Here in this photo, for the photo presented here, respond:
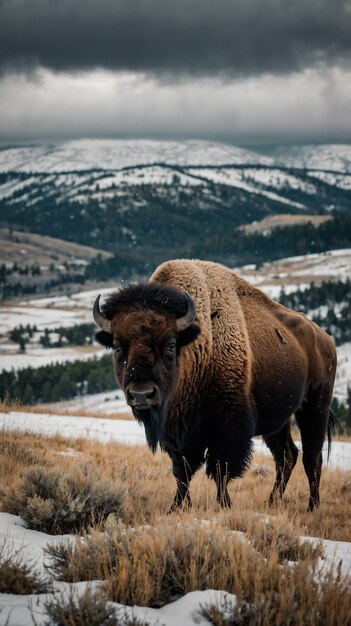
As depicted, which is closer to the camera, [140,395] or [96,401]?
[140,395]

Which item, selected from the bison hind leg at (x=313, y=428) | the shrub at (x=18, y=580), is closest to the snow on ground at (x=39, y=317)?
the bison hind leg at (x=313, y=428)

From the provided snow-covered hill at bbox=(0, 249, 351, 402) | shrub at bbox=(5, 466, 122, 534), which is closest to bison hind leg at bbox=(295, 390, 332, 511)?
shrub at bbox=(5, 466, 122, 534)

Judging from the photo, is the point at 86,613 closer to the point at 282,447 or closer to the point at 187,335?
the point at 187,335

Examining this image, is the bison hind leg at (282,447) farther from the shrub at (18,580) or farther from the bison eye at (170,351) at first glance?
the shrub at (18,580)

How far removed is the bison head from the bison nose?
0.05 ft

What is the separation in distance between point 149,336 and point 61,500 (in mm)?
2035

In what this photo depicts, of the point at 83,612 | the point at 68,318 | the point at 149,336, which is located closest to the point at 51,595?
the point at 83,612

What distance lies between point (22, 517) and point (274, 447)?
16.9 feet

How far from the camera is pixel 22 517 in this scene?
486cm

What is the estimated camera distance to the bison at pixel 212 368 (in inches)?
249

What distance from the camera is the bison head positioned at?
19.4 feet

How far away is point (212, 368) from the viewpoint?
23.5 ft

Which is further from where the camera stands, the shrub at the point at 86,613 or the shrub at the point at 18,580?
the shrub at the point at 18,580

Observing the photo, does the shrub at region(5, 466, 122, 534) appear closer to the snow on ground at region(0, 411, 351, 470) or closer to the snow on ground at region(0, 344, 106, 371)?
the snow on ground at region(0, 411, 351, 470)
